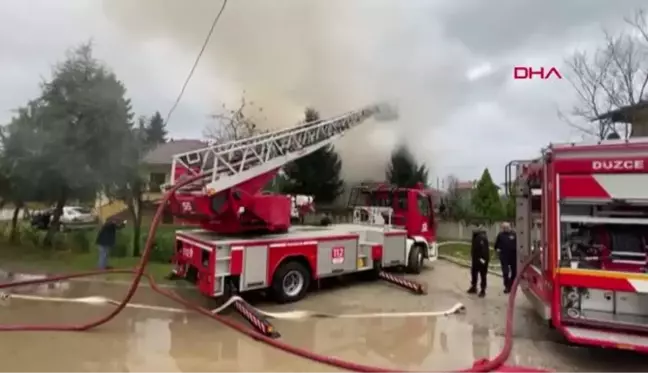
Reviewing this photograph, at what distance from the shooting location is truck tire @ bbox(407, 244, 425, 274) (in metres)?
11.6

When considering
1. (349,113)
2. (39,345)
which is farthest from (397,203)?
(39,345)

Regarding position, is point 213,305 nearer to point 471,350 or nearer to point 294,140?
point 294,140

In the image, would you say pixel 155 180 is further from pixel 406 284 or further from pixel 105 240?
pixel 406 284

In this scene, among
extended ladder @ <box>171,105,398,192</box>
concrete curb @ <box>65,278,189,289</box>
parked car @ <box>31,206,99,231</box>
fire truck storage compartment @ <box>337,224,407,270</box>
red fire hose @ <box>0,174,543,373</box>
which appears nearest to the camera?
red fire hose @ <box>0,174,543,373</box>

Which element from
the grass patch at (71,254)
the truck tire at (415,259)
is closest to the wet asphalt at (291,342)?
the truck tire at (415,259)

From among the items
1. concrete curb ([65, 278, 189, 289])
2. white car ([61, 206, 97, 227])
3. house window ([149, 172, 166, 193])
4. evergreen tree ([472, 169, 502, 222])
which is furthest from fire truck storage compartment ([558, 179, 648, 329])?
white car ([61, 206, 97, 227])

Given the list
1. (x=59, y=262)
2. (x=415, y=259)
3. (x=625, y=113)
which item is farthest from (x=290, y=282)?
(x=625, y=113)

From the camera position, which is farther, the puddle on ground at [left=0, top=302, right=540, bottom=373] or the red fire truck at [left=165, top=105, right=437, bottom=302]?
the red fire truck at [left=165, top=105, right=437, bottom=302]

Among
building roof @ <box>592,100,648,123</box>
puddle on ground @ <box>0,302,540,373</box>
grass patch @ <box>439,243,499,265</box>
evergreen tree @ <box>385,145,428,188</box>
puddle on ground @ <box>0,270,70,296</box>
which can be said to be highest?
building roof @ <box>592,100,648,123</box>

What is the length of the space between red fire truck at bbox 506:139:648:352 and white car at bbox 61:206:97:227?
26464mm

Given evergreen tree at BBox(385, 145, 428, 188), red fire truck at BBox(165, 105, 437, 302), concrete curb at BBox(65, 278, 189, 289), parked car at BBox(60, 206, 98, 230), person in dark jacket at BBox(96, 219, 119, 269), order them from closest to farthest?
red fire truck at BBox(165, 105, 437, 302) → concrete curb at BBox(65, 278, 189, 289) → person in dark jacket at BBox(96, 219, 119, 269) → evergreen tree at BBox(385, 145, 428, 188) → parked car at BBox(60, 206, 98, 230)

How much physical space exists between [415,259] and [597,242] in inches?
242

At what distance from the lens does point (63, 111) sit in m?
14.3

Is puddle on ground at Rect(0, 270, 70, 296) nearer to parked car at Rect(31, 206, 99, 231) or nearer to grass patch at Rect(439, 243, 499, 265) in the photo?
grass patch at Rect(439, 243, 499, 265)
